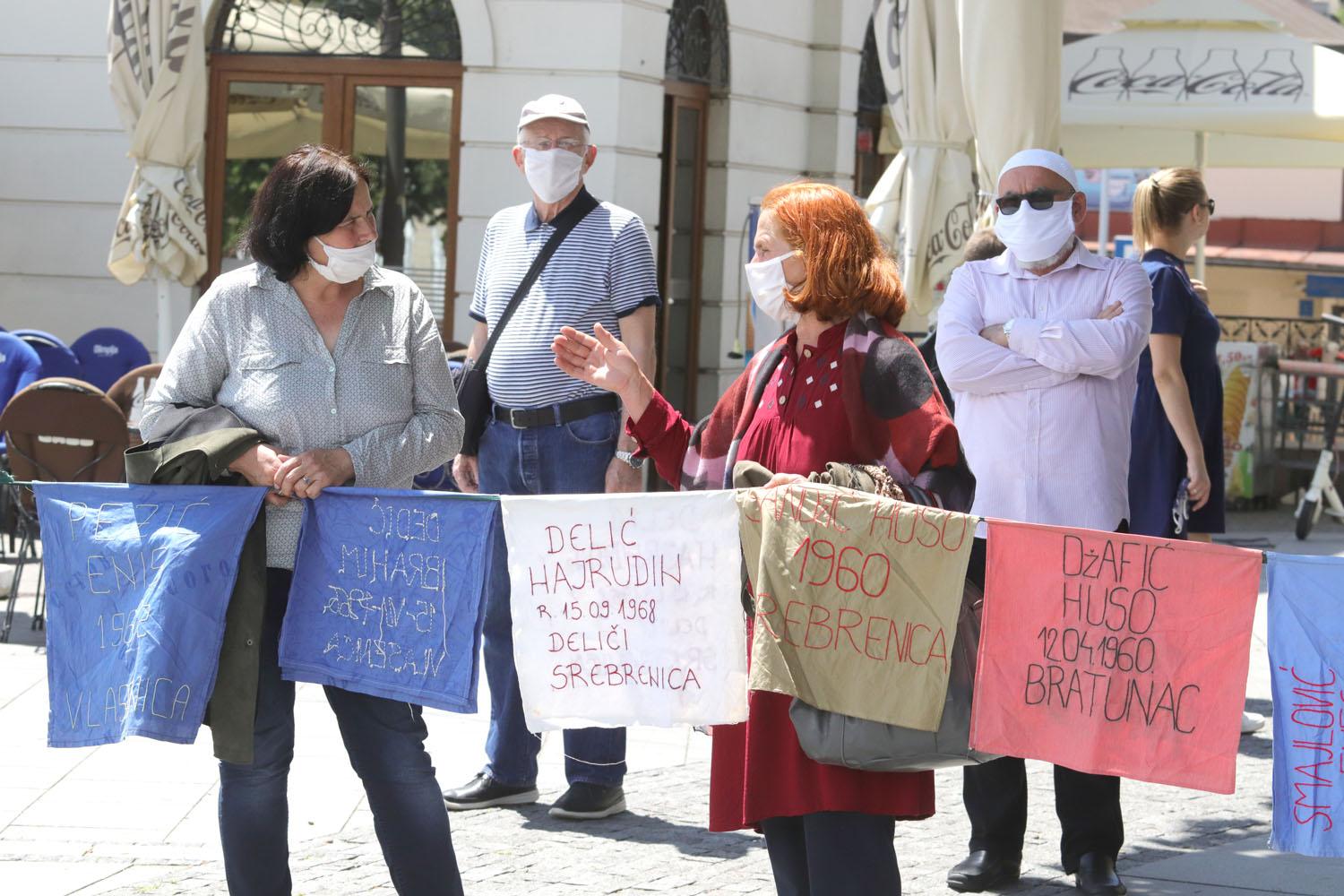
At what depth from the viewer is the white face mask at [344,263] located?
4184 millimetres

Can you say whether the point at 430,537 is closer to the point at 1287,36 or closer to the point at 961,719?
the point at 961,719

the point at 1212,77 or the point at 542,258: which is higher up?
the point at 1212,77

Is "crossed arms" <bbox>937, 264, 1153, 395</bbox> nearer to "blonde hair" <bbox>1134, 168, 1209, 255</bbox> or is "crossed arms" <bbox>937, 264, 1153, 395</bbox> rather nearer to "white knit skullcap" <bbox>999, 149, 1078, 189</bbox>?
"white knit skullcap" <bbox>999, 149, 1078, 189</bbox>

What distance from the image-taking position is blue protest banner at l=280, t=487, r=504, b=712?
409cm

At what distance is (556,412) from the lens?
18.8 feet

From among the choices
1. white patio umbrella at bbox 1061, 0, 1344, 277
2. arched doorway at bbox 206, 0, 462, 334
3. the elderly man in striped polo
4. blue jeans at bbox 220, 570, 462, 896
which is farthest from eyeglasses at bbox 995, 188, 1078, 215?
white patio umbrella at bbox 1061, 0, 1344, 277

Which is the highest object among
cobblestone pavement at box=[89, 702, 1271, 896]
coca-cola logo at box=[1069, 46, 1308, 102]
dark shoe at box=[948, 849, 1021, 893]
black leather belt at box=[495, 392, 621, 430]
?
coca-cola logo at box=[1069, 46, 1308, 102]

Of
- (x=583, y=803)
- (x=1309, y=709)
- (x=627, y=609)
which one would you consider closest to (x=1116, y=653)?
(x=1309, y=709)

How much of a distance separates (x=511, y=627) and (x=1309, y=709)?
8.87ft

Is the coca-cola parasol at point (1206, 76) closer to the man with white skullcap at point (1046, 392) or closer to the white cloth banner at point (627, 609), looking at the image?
the man with white skullcap at point (1046, 392)

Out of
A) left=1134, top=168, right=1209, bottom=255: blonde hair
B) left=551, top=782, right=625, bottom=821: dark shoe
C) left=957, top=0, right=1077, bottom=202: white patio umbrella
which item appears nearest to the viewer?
left=551, top=782, right=625, bottom=821: dark shoe

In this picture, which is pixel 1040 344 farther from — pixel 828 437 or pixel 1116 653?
pixel 1116 653

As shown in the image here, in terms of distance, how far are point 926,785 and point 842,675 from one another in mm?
330

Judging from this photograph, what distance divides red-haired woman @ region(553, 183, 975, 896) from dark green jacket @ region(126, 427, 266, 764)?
41.9 inches
